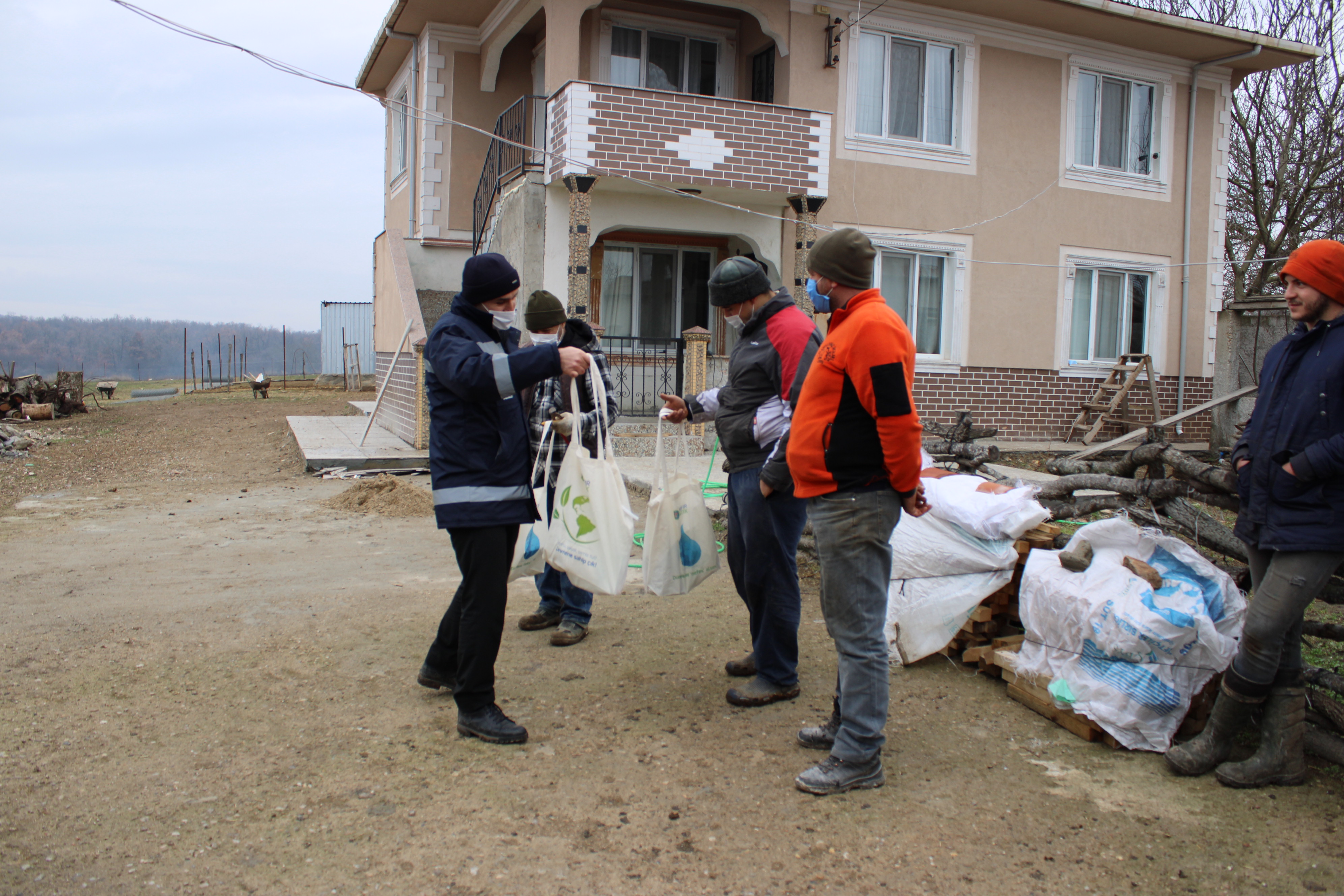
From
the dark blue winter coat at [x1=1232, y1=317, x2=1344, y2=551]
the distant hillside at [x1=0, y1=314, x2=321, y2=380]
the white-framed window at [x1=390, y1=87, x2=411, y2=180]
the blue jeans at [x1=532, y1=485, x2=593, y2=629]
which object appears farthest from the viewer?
the distant hillside at [x1=0, y1=314, x2=321, y2=380]

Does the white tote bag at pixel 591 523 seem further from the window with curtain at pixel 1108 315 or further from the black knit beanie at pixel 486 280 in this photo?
the window with curtain at pixel 1108 315

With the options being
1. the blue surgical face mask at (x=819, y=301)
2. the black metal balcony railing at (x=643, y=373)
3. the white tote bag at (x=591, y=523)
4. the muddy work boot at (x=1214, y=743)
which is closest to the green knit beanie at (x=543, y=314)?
the white tote bag at (x=591, y=523)

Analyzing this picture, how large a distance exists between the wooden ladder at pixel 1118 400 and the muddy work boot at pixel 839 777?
11.4m

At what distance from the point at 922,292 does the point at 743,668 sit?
1016 cm

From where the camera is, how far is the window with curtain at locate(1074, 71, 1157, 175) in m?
13.5

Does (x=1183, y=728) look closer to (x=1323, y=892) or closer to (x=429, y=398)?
(x=1323, y=892)

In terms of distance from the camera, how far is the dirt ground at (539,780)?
99.7 inches

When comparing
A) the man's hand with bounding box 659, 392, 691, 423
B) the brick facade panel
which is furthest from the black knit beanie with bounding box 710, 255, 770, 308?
the brick facade panel

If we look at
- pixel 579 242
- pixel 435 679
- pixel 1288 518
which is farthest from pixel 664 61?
pixel 1288 518

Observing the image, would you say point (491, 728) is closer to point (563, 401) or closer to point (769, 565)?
point (769, 565)

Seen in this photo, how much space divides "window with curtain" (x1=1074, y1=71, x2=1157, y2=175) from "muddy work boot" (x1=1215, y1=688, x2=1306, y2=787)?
12297 mm

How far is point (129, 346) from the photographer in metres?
66.8

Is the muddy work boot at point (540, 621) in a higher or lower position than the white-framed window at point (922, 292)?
lower

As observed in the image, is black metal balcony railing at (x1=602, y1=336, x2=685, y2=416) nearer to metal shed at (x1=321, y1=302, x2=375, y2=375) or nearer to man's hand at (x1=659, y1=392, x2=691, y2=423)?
man's hand at (x1=659, y1=392, x2=691, y2=423)
